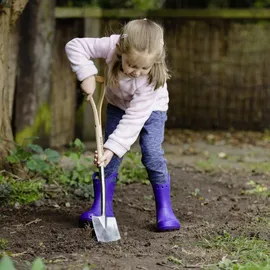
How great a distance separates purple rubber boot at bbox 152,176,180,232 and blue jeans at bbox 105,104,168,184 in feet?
0.15

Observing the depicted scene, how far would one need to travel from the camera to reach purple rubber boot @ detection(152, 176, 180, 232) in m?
4.04

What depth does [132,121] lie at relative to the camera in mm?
3936

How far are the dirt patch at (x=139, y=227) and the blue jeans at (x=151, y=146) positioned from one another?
0.31 m

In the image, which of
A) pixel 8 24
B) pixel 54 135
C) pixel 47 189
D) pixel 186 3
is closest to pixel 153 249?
pixel 47 189

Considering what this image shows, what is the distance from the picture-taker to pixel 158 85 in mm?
3967

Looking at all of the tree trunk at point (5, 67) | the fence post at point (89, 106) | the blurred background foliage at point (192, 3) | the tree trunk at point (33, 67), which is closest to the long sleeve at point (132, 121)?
the tree trunk at point (5, 67)

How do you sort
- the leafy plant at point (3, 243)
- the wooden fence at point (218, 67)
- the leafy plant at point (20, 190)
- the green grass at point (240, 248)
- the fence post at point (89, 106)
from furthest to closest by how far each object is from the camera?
the wooden fence at point (218, 67) < the fence post at point (89, 106) < the leafy plant at point (20, 190) < the leafy plant at point (3, 243) < the green grass at point (240, 248)

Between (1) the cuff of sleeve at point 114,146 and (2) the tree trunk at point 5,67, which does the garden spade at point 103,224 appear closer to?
(1) the cuff of sleeve at point 114,146

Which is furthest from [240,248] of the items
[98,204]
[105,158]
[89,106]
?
[89,106]

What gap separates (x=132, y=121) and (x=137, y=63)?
0.38 m

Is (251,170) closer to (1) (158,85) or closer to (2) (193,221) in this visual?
(2) (193,221)

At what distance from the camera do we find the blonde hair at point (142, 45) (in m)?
3.68

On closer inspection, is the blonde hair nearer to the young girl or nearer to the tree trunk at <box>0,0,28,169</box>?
the young girl

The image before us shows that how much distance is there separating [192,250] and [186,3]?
5870 mm
